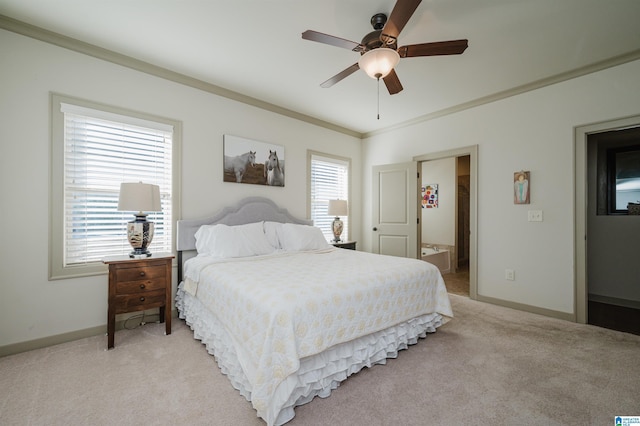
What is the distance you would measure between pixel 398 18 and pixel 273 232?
2.60 meters

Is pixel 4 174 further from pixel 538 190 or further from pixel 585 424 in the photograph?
pixel 538 190

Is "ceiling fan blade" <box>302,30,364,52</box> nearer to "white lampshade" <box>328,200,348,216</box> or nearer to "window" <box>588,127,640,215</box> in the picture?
"white lampshade" <box>328,200,348,216</box>

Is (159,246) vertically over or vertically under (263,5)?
under

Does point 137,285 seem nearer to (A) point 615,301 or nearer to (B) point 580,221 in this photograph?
(B) point 580,221

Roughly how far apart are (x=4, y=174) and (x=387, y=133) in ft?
15.9

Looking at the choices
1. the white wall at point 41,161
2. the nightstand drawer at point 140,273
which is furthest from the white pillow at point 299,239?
the nightstand drawer at point 140,273

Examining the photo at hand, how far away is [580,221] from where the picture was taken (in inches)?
118

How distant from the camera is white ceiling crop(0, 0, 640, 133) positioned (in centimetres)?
213

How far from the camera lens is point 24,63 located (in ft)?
7.79

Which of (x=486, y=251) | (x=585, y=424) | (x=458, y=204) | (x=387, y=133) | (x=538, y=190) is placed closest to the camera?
(x=585, y=424)

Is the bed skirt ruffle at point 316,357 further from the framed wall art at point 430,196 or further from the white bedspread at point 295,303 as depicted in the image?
the framed wall art at point 430,196

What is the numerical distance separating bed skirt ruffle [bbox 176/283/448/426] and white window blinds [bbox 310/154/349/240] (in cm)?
250

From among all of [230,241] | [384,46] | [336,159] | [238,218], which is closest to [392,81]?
[384,46]

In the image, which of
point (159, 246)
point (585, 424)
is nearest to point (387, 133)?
point (159, 246)
